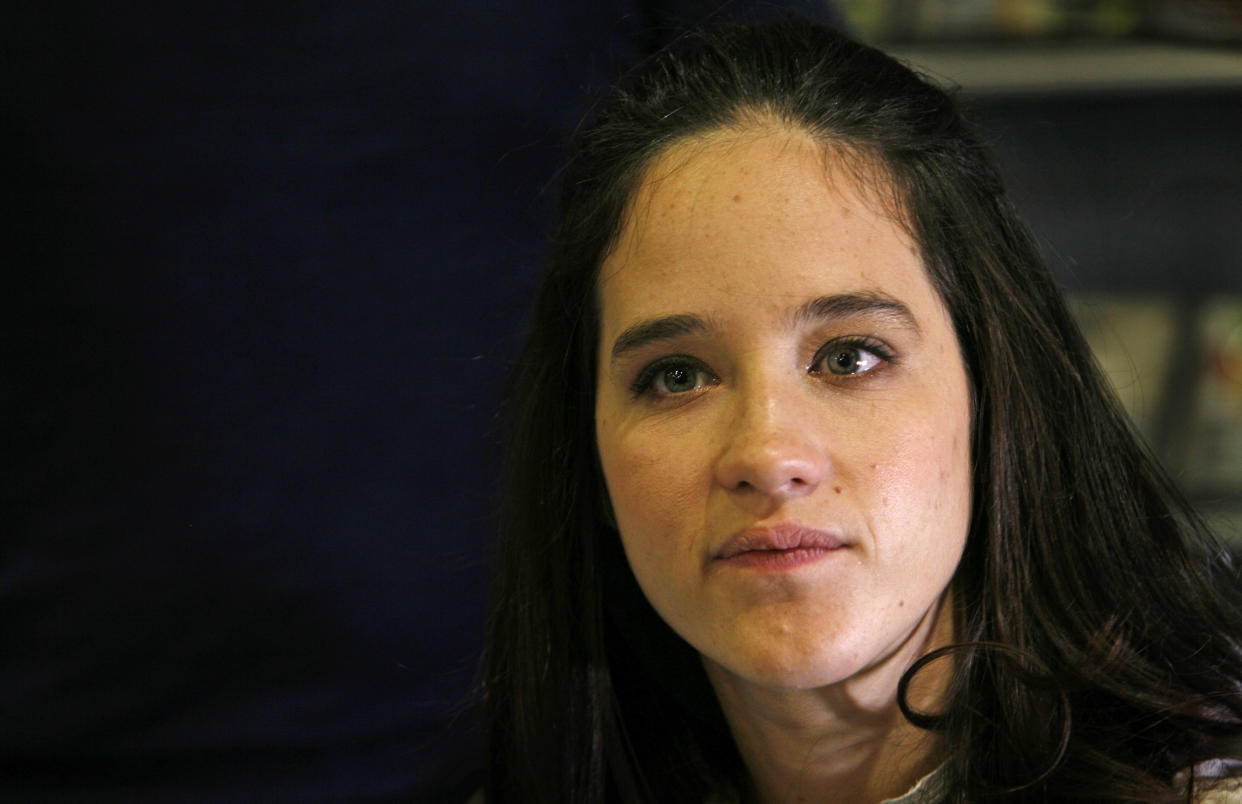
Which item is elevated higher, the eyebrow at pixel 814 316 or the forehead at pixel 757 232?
the forehead at pixel 757 232

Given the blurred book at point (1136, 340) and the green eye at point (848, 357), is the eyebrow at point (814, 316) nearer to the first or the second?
the green eye at point (848, 357)

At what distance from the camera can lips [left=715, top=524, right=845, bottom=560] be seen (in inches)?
37.0

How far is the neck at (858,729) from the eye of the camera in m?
1.08

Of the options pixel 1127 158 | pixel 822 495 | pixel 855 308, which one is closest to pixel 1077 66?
pixel 1127 158

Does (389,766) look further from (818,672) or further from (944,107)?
(944,107)

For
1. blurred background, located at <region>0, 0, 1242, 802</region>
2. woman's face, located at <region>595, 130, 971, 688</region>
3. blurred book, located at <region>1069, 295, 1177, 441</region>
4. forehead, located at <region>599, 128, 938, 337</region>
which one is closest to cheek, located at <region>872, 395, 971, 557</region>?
woman's face, located at <region>595, 130, 971, 688</region>

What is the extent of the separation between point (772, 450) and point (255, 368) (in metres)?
0.59

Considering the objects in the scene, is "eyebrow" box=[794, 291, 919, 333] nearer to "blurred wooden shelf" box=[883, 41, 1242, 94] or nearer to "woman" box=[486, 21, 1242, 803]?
"woman" box=[486, 21, 1242, 803]

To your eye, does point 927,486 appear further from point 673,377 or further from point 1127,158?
point 1127,158

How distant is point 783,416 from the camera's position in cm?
95

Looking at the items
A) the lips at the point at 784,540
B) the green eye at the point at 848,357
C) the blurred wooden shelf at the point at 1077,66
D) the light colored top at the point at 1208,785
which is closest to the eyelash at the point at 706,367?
the green eye at the point at 848,357

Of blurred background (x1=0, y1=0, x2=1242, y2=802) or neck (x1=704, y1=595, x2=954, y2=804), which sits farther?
blurred background (x1=0, y1=0, x2=1242, y2=802)

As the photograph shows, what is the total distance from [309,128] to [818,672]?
0.72 meters

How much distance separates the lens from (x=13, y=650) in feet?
4.28
